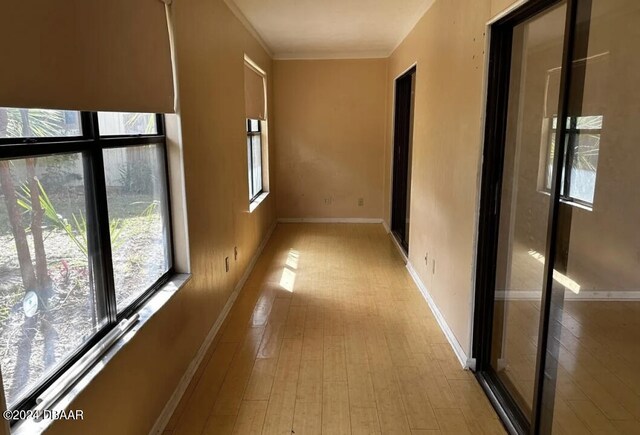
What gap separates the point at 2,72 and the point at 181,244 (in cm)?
152

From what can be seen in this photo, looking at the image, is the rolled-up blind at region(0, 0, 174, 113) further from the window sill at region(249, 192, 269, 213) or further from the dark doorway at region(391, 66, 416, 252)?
the dark doorway at region(391, 66, 416, 252)

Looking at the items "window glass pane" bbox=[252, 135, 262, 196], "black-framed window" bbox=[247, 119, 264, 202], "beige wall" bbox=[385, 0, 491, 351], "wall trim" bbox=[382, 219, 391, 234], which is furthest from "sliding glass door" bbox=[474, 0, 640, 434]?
"wall trim" bbox=[382, 219, 391, 234]

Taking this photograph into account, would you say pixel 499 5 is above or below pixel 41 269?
above

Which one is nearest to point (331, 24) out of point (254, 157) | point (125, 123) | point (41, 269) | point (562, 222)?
point (254, 157)

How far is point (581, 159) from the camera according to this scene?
1.55 metres

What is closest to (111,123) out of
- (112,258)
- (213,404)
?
(112,258)

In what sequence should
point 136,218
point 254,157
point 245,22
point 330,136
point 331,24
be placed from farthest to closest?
point 330,136 → point 254,157 → point 331,24 → point 245,22 → point 136,218

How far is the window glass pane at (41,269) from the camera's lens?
1.24 meters

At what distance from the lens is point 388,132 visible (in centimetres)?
630

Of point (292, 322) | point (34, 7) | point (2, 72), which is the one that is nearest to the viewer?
point (2, 72)

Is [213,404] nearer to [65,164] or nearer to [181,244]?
[181,244]

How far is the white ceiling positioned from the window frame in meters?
2.23

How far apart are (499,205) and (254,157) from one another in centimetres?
359

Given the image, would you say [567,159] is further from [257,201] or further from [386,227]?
[386,227]
